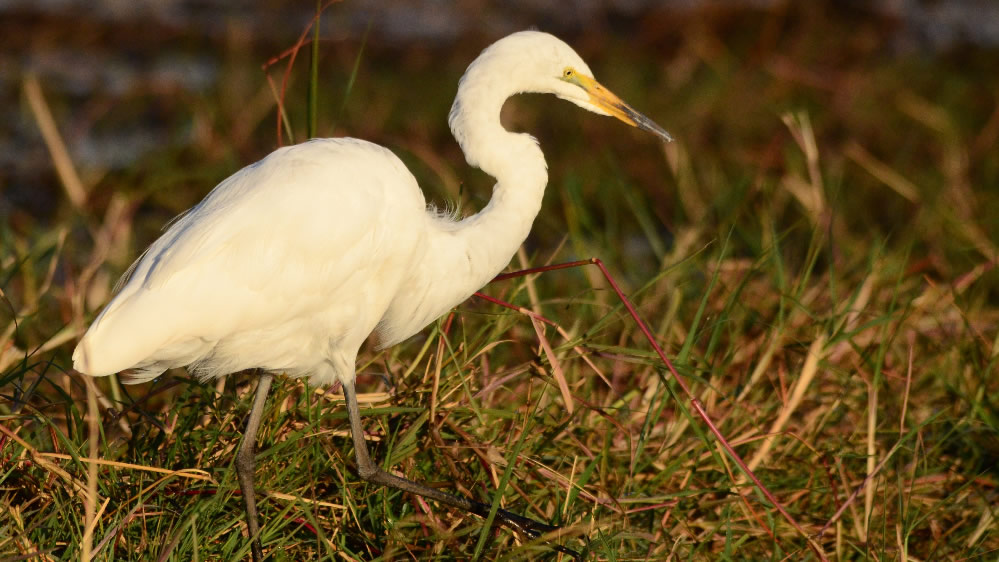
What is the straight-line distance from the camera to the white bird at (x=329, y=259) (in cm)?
239

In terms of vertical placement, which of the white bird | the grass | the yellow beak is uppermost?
the yellow beak

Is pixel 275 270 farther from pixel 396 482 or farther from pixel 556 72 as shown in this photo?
pixel 556 72

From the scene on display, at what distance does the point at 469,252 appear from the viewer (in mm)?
2648

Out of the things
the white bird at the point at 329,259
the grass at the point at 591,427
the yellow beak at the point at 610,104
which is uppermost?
the yellow beak at the point at 610,104

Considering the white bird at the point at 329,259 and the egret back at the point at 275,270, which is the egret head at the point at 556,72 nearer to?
the white bird at the point at 329,259

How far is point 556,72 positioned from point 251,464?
50.6 inches

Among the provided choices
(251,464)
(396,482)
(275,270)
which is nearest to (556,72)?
(275,270)

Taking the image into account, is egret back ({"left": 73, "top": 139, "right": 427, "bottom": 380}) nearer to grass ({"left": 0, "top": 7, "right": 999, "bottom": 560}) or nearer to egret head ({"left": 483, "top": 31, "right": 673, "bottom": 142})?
grass ({"left": 0, "top": 7, "right": 999, "bottom": 560})

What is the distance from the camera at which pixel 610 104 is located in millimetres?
2791

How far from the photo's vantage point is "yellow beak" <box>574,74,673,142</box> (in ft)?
9.08

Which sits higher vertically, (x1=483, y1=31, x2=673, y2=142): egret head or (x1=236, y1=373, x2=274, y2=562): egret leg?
(x1=483, y1=31, x2=673, y2=142): egret head

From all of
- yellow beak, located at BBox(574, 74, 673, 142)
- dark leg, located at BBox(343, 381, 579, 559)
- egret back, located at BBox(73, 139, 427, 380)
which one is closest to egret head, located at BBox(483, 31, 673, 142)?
yellow beak, located at BBox(574, 74, 673, 142)

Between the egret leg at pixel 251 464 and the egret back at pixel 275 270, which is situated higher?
the egret back at pixel 275 270

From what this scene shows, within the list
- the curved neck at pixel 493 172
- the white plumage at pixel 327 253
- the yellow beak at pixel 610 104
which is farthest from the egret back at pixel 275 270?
the yellow beak at pixel 610 104
